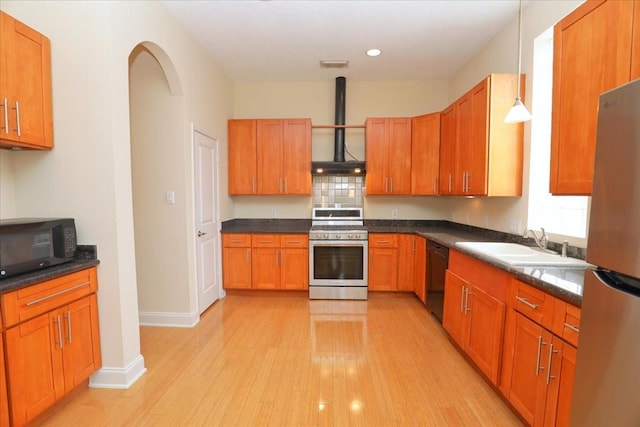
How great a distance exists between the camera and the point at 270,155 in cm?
397

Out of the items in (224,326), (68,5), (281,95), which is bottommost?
(224,326)

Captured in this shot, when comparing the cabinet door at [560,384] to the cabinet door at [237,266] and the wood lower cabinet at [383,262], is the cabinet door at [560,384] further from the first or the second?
the cabinet door at [237,266]

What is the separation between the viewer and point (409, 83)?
4191 mm

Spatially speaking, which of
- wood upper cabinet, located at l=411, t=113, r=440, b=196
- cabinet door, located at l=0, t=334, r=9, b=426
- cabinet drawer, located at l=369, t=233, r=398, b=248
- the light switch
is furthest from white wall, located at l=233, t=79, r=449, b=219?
cabinet door, located at l=0, t=334, r=9, b=426

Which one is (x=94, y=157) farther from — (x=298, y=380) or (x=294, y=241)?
(x=294, y=241)

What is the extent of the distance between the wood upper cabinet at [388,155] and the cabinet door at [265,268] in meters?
1.64

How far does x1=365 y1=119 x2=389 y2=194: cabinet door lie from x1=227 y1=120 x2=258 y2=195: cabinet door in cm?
160

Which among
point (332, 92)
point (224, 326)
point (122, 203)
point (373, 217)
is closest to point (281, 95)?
point (332, 92)

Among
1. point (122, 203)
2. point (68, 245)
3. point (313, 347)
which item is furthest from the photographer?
point (313, 347)

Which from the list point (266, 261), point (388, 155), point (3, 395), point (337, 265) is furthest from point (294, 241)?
point (3, 395)

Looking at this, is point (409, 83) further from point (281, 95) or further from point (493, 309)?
point (493, 309)

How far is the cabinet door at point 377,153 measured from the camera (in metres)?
3.89

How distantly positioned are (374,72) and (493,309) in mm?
3277

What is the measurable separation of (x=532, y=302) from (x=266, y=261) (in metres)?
2.88
